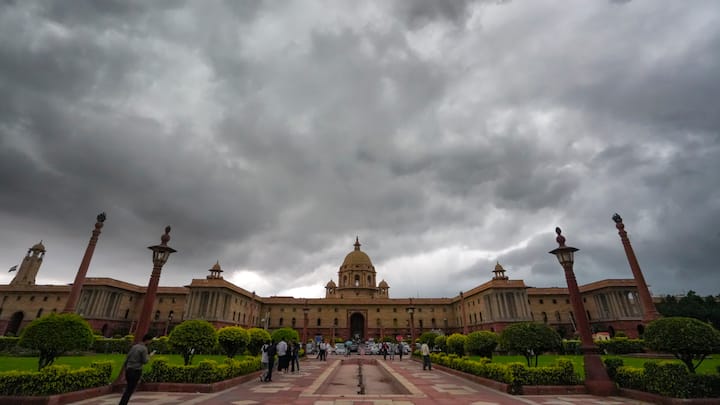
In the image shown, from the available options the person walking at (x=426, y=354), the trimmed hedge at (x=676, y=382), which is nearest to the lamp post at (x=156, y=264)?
the person walking at (x=426, y=354)

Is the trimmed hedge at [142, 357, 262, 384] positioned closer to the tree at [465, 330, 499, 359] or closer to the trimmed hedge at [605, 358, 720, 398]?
the tree at [465, 330, 499, 359]

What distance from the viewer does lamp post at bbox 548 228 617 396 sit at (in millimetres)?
10172

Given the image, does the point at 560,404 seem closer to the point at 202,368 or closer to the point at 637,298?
the point at 202,368

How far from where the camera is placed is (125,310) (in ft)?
164

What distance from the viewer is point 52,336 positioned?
31.6 ft

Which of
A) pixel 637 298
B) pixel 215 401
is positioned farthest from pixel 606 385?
pixel 637 298

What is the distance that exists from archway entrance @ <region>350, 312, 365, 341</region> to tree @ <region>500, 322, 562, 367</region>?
4572 cm

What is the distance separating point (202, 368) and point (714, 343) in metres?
14.9

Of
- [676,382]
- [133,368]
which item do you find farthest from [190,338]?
[676,382]

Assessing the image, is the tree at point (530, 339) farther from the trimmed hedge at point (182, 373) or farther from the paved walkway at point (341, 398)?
the trimmed hedge at point (182, 373)

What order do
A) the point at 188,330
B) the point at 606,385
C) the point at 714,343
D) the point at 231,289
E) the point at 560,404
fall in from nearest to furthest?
the point at 560,404 < the point at 714,343 < the point at 606,385 < the point at 188,330 < the point at 231,289

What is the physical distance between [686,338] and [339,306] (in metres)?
49.8

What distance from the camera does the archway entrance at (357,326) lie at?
2240 inches

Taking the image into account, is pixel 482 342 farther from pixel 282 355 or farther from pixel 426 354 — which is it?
pixel 282 355
